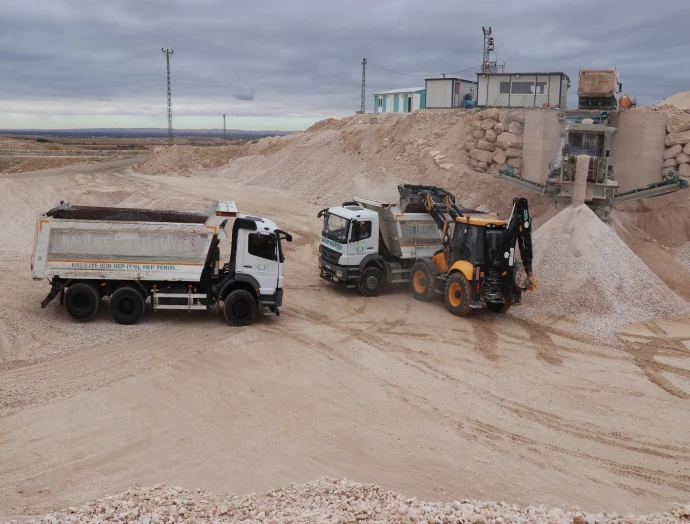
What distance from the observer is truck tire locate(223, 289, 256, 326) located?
16469 mm

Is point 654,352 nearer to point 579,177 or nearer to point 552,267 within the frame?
point 552,267

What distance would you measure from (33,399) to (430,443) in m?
7.12

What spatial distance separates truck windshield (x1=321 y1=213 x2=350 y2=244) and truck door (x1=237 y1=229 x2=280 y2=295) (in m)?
3.55

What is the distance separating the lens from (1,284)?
19469mm

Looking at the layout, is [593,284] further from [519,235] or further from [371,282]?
[371,282]

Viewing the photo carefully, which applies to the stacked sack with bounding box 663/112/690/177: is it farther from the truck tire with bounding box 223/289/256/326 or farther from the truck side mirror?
the truck tire with bounding box 223/289/256/326

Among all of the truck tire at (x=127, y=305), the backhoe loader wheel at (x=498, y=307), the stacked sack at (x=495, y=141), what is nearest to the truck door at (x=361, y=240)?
the backhoe loader wheel at (x=498, y=307)

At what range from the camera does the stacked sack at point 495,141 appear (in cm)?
3312

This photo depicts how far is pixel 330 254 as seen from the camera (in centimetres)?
2036

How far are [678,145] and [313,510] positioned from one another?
26842mm

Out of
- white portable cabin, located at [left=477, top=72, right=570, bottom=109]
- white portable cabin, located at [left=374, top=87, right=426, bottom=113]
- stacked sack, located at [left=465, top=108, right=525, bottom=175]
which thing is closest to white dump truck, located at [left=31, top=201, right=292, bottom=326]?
stacked sack, located at [left=465, top=108, right=525, bottom=175]

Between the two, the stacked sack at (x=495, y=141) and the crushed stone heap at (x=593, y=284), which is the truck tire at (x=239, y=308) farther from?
the stacked sack at (x=495, y=141)

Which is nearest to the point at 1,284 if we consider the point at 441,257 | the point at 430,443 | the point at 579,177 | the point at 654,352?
the point at 441,257

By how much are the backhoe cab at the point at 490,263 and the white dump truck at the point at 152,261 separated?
16.0 feet
